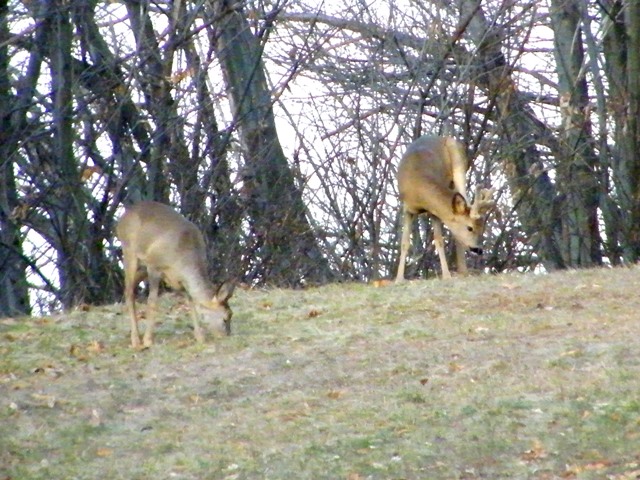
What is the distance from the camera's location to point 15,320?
42.0 ft

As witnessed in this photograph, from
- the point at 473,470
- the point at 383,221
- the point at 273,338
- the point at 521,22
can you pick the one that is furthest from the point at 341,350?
the point at 521,22

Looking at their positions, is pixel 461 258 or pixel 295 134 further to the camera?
pixel 295 134

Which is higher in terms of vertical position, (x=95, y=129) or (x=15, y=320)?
(x=95, y=129)

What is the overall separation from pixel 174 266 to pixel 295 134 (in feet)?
32.9

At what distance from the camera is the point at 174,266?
38.4 feet

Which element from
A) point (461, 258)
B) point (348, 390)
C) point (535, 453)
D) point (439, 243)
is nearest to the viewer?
point (535, 453)

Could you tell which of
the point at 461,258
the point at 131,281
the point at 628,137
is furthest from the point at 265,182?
the point at 131,281

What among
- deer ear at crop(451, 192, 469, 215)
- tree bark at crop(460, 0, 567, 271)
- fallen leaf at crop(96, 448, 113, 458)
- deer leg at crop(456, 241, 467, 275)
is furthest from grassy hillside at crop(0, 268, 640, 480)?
tree bark at crop(460, 0, 567, 271)

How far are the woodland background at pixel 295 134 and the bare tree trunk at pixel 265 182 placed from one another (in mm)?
35

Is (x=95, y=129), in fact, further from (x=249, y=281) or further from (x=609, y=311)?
(x=609, y=311)

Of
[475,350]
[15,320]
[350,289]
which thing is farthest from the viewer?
[350,289]

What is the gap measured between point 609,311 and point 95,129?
8.91 metres

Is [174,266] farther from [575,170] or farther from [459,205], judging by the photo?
[575,170]

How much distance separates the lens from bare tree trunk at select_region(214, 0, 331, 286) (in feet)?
62.6
